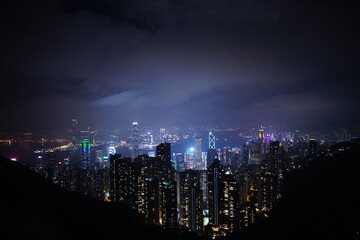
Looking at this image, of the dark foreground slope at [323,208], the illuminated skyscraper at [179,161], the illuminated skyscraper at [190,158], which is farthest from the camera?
the illuminated skyscraper at [190,158]

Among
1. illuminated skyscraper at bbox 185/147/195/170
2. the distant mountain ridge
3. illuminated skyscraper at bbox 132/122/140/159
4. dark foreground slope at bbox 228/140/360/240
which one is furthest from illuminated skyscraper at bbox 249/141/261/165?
illuminated skyscraper at bbox 132/122/140/159

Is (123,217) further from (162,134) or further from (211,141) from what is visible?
(162,134)

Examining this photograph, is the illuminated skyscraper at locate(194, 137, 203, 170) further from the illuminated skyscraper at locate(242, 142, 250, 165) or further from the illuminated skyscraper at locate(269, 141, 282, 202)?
the illuminated skyscraper at locate(269, 141, 282, 202)

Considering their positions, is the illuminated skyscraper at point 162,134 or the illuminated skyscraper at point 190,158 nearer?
the illuminated skyscraper at point 190,158

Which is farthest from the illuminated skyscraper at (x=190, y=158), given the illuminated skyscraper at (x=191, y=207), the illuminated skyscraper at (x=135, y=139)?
the illuminated skyscraper at (x=191, y=207)

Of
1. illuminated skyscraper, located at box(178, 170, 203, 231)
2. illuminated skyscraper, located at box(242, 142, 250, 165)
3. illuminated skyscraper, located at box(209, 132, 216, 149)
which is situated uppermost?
illuminated skyscraper, located at box(209, 132, 216, 149)

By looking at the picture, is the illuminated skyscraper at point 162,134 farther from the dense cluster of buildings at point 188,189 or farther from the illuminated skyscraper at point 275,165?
the illuminated skyscraper at point 275,165

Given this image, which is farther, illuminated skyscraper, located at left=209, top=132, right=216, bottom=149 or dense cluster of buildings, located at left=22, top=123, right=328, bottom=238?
illuminated skyscraper, located at left=209, top=132, right=216, bottom=149

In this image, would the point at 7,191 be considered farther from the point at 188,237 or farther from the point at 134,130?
the point at 134,130

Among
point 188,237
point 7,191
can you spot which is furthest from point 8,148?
point 7,191
